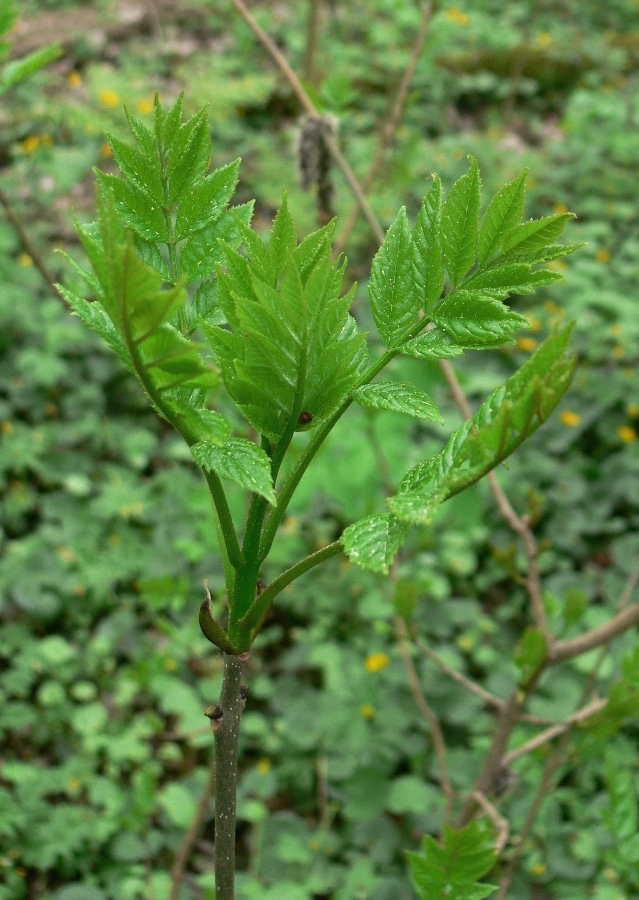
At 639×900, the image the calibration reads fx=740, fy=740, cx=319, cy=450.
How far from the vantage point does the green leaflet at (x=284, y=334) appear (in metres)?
0.48

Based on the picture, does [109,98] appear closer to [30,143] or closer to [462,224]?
[30,143]

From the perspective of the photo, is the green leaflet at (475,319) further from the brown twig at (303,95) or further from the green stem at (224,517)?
the brown twig at (303,95)

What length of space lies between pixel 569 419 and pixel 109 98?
3345 millimetres

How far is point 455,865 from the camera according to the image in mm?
690

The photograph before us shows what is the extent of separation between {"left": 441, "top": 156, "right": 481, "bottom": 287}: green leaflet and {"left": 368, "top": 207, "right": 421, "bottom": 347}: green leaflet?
0.10 feet

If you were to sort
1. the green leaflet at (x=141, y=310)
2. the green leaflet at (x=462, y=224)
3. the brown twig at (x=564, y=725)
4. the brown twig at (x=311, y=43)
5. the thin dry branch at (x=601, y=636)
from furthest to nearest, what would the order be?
the brown twig at (x=311, y=43) < the brown twig at (x=564, y=725) < the thin dry branch at (x=601, y=636) < the green leaflet at (x=462, y=224) < the green leaflet at (x=141, y=310)

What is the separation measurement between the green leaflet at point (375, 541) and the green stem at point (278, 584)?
19mm

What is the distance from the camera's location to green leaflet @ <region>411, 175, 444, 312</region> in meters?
0.53

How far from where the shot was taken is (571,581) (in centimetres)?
275

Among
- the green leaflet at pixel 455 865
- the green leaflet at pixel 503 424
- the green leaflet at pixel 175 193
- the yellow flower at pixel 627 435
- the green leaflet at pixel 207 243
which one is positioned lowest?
the green leaflet at pixel 455 865

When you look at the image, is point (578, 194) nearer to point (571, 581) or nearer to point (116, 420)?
point (571, 581)

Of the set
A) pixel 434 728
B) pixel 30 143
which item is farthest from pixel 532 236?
pixel 30 143

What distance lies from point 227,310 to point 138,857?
1993 millimetres

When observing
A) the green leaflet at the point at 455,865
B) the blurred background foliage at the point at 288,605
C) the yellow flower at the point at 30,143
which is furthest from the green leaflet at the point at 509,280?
the yellow flower at the point at 30,143
